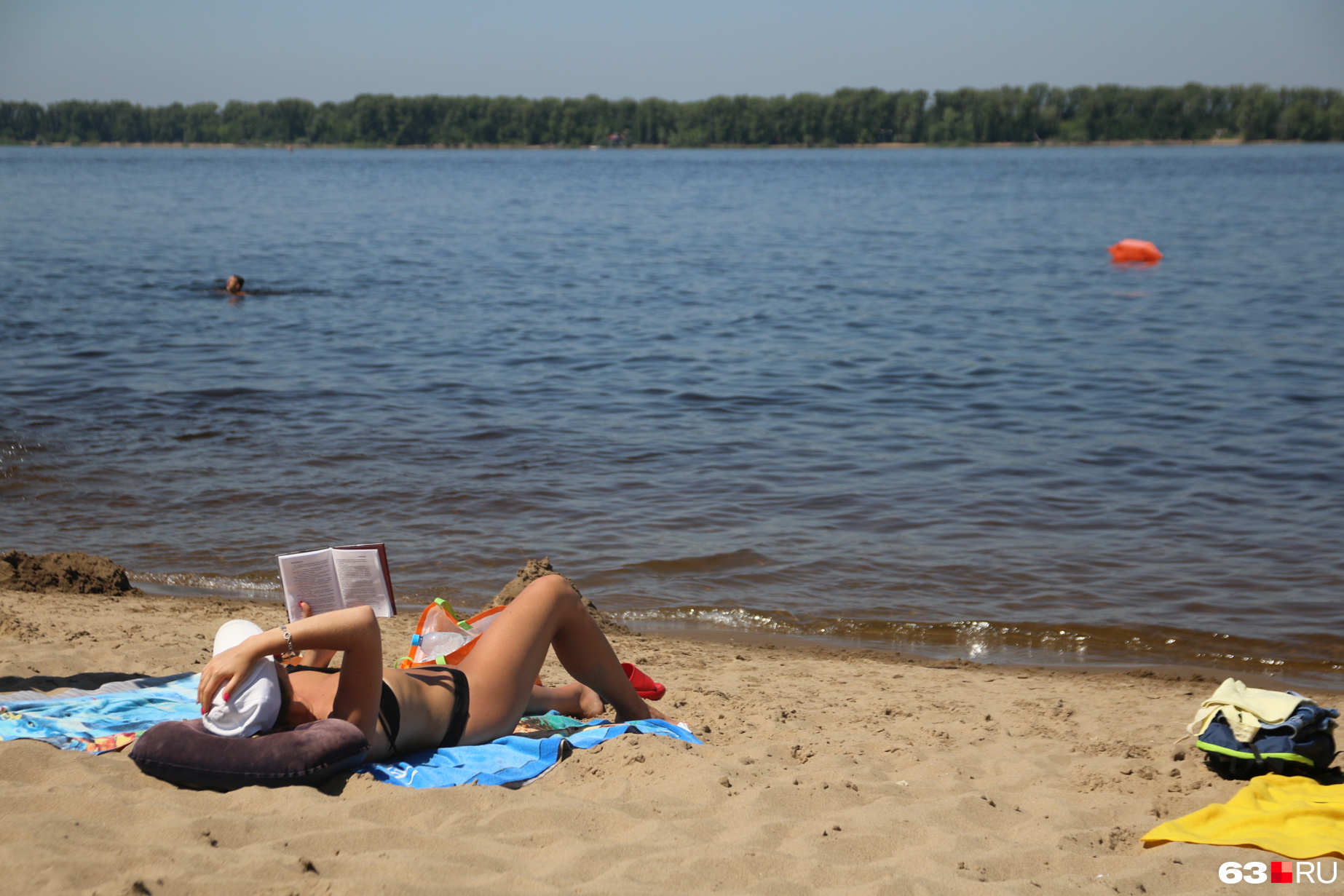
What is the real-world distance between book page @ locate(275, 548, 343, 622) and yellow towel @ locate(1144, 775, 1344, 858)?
304 centimetres

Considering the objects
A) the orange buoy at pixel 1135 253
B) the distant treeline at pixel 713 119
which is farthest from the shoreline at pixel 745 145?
the orange buoy at pixel 1135 253

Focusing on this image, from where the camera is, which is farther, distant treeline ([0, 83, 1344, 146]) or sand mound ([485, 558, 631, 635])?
distant treeline ([0, 83, 1344, 146])

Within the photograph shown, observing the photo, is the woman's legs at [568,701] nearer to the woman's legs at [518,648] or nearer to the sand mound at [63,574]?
the woman's legs at [518,648]

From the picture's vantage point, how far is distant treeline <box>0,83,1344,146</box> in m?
133

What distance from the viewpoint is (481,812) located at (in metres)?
3.36

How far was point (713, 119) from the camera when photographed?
153m

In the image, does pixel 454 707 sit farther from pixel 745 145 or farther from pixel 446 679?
pixel 745 145

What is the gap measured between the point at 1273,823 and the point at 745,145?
519 feet

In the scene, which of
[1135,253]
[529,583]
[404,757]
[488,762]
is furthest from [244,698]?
[1135,253]

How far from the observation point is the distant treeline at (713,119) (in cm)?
13275

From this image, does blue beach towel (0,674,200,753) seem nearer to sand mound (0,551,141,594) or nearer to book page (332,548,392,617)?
book page (332,548,392,617)

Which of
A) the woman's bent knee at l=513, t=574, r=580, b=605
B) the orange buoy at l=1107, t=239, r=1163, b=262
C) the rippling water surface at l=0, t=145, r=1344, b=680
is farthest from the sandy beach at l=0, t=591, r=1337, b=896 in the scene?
the orange buoy at l=1107, t=239, r=1163, b=262

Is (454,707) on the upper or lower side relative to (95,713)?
upper

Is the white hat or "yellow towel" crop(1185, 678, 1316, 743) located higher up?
the white hat
